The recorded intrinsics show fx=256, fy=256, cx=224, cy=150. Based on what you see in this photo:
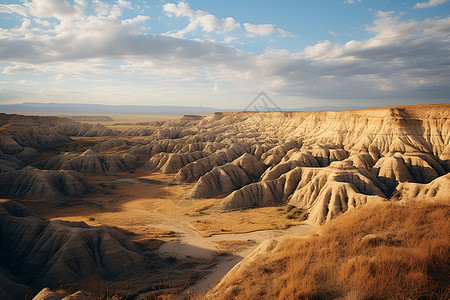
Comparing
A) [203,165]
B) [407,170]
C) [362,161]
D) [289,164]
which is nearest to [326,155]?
[362,161]

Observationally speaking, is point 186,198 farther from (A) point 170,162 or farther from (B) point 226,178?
(A) point 170,162

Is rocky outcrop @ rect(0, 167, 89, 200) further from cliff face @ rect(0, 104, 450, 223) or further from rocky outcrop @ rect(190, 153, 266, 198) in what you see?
rocky outcrop @ rect(190, 153, 266, 198)

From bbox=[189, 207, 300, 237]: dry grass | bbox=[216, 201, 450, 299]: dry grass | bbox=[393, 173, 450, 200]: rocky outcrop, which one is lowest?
bbox=[189, 207, 300, 237]: dry grass

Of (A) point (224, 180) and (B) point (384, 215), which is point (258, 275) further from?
(A) point (224, 180)

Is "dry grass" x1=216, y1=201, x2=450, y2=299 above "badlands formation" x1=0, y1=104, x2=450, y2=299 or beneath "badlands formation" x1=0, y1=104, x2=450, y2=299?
above

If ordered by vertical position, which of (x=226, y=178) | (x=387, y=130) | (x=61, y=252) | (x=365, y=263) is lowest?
(x=226, y=178)

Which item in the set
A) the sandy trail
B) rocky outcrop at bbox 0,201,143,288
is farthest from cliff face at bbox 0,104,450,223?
rocky outcrop at bbox 0,201,143,288

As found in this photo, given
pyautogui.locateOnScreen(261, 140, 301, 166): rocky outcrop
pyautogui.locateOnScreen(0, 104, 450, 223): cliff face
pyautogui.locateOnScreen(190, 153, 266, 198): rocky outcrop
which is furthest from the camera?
pyautogui.locateOnScreen(261, 140, 301, 166): rocky outcrop
